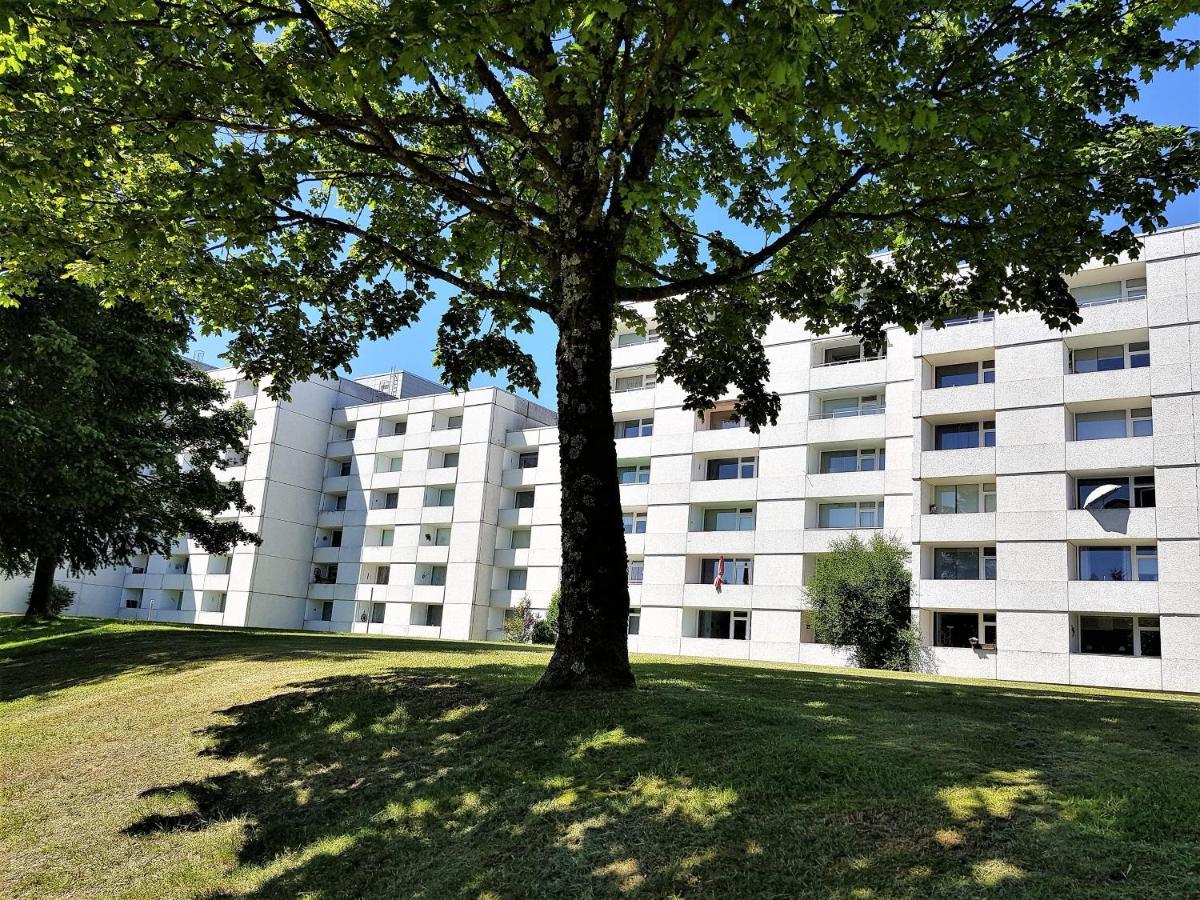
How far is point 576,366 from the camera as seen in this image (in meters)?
9.85

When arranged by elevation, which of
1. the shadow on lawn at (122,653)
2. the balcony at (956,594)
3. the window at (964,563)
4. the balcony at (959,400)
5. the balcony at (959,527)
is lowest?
the shadow on lawn at (122,653)

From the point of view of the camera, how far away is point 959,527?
34219 mm

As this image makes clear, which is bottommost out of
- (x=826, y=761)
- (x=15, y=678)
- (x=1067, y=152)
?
(x=15, y=678)

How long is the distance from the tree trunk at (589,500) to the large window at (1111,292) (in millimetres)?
30218

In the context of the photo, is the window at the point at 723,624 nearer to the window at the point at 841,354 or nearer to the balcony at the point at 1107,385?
the window at the point at 841,354

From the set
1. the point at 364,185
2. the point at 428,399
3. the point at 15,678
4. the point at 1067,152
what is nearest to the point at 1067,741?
the point at 1067,152

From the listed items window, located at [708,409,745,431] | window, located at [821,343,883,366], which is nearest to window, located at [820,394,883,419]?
window, located at [821,343,883,366]

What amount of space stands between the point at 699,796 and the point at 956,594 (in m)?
30.9

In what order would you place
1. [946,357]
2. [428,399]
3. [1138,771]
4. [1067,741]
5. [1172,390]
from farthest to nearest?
[428,399] → [946,357] → [1172,390] → [1067,741] → [1138,771]

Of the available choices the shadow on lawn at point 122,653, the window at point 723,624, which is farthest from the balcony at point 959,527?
the shadow on lawn at point 122,653

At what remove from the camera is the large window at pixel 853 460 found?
128 feet

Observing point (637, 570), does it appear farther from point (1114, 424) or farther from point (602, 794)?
point (602, 794)

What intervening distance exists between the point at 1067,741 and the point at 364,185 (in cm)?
1281

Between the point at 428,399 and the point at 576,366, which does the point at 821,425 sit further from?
the point at 576,366
